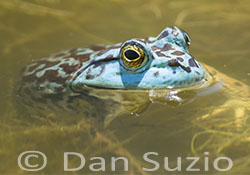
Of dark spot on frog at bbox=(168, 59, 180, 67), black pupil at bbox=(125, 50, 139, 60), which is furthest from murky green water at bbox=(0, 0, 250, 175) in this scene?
black pupil at bbox=(125, 50, 139, 60)

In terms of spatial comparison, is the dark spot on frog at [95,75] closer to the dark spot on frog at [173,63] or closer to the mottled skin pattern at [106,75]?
the mottled skin pattern at [106,75]

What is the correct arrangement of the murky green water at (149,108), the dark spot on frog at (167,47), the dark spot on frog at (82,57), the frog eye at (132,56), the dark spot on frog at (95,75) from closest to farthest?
the murky green water at (149,108), the frog eye at (132,56), the dark spot on frog at (167,47), the dark spot on frog at (95,75), the dark spot on frog at (82,57)

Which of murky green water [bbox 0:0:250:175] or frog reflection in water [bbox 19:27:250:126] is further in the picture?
frog reflection in water [bbox 19:27:250:126]

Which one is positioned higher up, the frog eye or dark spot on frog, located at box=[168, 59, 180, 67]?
the frog eye

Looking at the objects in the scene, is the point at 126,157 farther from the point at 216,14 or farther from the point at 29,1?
the point at 29,1

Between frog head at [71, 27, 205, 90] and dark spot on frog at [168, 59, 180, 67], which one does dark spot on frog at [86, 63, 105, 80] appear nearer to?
frog head at [71, 27, 205, 90]

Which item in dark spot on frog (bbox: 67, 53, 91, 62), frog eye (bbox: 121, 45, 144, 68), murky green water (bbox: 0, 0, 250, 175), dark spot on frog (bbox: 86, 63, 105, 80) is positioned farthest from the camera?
dark spot on frog (bbox: 67, 53, 91, 62)

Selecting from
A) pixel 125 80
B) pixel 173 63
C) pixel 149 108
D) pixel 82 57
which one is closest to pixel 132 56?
pixel 125 80

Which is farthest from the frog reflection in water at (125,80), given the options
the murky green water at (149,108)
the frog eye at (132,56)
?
the murky green water at (149,108)

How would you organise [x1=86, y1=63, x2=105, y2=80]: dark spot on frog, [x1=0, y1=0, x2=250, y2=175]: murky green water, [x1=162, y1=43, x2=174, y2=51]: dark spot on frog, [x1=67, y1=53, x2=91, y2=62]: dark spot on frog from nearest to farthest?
[x1=0, y1=0, x2=250, y2=175]: murky green water → [x1=162, y1=43, x2=174, y2=51]: dark spot on frog → [x1=86, y1=63, x2=105, y2=80]: dark spot on frog → [x1=67, y1=53, x2=91, y2=62]: dark spot on frog

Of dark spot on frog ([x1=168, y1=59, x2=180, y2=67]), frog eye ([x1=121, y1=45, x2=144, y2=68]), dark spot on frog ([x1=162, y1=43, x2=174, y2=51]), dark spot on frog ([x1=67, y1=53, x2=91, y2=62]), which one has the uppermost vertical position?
dark spot on frog ([x1=67, y1=53, x2=91, y2=62])
